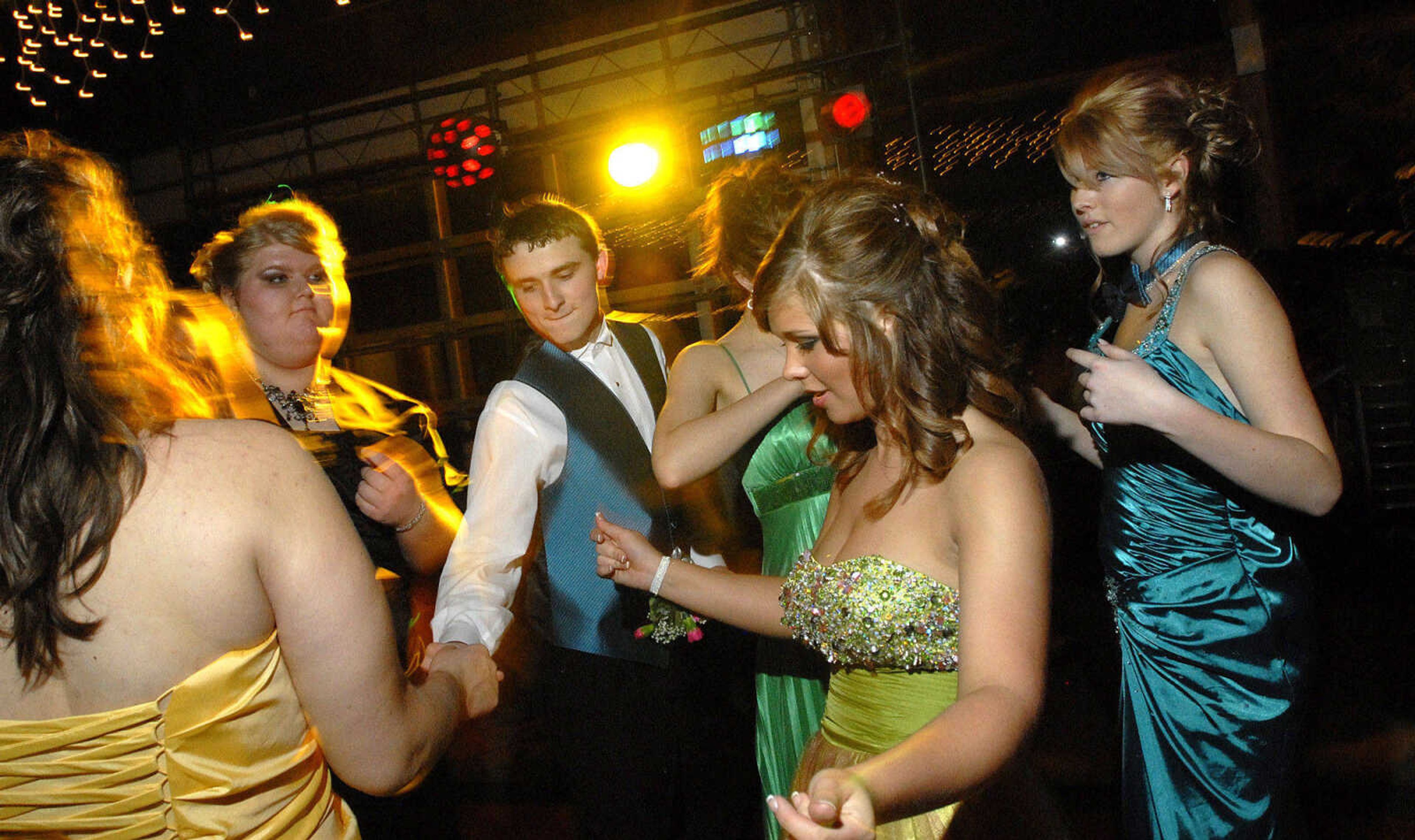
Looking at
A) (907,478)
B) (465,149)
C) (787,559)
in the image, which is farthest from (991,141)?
(907,478)

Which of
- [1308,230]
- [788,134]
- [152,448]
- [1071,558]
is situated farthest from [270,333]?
[1308,230]

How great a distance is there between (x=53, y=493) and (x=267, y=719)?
383 mm

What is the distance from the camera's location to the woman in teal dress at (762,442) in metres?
1.96

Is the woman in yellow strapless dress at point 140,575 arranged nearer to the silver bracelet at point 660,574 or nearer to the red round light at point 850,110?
the silver bracelet at point 660,574

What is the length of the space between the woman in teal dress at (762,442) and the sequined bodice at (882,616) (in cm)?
52

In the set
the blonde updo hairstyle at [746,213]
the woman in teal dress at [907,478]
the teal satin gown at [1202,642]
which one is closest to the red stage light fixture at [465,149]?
the blonde updo hairstyle at [746,213]

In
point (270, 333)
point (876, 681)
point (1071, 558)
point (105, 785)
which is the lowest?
point (1071, 558)

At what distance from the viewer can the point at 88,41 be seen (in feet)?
27.1

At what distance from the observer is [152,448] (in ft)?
3.33

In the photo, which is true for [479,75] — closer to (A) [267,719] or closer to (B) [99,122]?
(B) [99,122]

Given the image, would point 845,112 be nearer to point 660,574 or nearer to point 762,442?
point 762,442

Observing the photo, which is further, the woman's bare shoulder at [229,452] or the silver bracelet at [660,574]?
the silver bracelet at [660,574]

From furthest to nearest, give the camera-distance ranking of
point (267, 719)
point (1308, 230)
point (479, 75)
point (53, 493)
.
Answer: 1. point (479, 75)
2. point (1308, 230)
3. point (267, 719)
4. point (53, 493)

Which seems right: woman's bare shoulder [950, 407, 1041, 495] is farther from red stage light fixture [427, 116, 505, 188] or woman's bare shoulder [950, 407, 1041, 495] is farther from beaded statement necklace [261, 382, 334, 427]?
red stage light fixture [427, 116, 505, 188]
